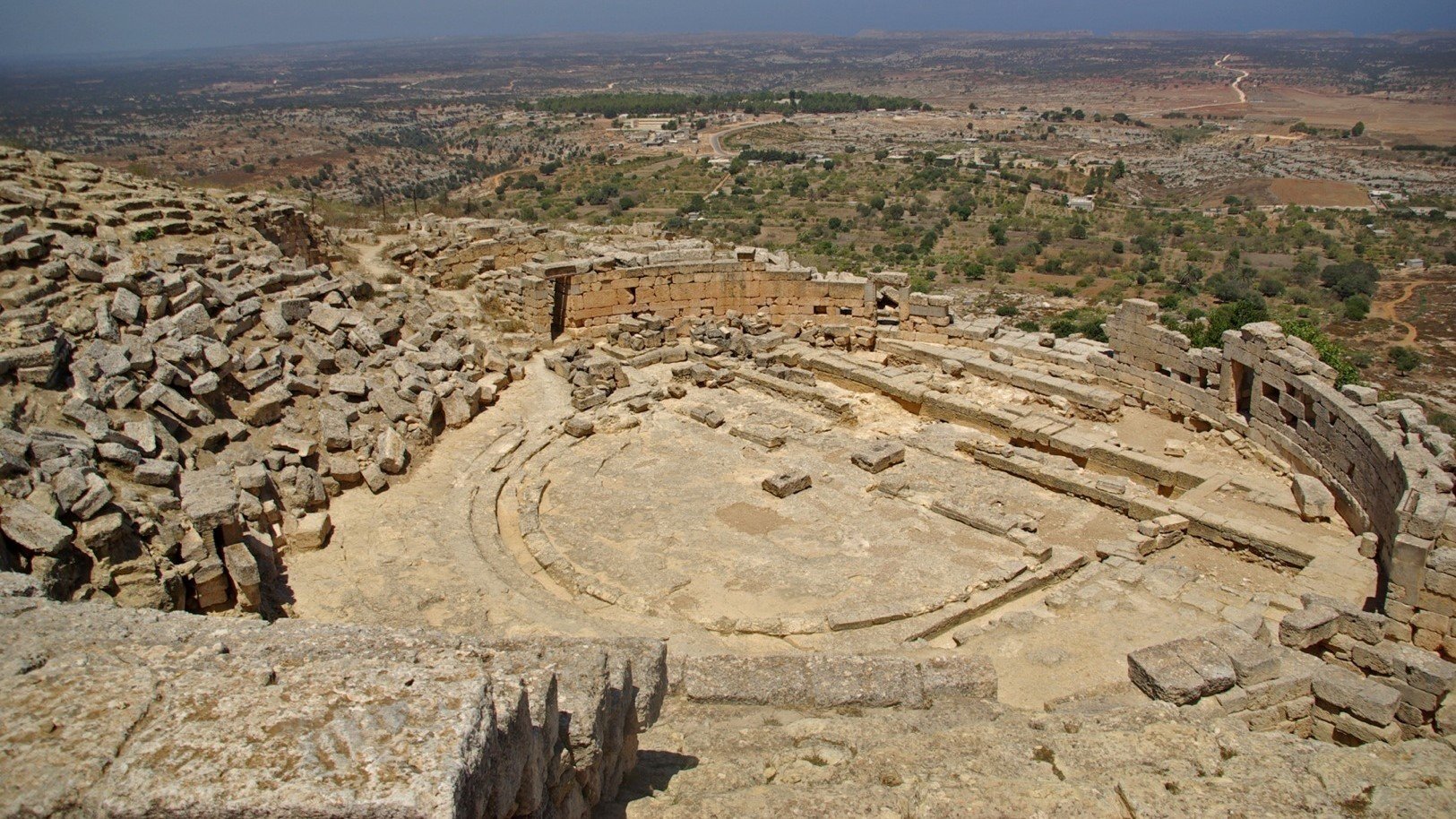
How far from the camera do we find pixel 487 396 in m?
15.8

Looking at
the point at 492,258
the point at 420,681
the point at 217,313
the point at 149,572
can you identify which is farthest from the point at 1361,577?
the point at 492,258

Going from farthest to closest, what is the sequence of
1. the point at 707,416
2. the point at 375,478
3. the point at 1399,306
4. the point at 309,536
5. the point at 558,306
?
the point at 1399,306
the point at 558,306
the point at 707,416
the point at 375,478
the point at 309,536

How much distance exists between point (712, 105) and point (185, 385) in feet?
473

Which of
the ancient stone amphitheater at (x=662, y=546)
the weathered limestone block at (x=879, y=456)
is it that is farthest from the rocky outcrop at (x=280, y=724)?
the weathered limestone block at (x=879, y=456)

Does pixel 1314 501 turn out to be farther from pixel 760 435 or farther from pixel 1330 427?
pixel 760 435

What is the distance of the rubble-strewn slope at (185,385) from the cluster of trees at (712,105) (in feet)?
414

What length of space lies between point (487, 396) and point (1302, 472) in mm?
13129

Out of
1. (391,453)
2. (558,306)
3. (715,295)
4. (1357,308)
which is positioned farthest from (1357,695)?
(1357,308)

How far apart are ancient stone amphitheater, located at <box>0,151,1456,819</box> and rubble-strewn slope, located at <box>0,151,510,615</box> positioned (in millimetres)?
62

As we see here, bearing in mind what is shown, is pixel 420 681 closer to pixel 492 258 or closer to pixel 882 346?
pixel 882 346

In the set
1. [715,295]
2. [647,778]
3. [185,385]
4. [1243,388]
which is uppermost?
[715,295]

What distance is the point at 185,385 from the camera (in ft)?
40.4

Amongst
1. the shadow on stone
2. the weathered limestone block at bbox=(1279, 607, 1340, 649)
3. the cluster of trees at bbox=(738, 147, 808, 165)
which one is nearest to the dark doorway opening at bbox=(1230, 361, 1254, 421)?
the weathered limestone block at bbox=(1279, 607, 1340, 649)

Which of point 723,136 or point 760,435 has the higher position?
point 723,136
